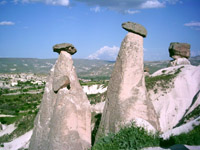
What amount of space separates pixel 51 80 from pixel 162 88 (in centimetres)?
984

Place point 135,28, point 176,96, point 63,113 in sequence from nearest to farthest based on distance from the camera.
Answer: point 63,113, point 135,28, point 176,96

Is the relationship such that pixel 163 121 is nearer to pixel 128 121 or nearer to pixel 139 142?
pixel 128 121

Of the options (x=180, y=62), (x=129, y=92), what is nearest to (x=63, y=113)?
(x=129, y=92)

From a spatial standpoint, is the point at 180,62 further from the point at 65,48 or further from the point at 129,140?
the point at 129,140

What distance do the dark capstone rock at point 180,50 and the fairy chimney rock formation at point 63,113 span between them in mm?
20124

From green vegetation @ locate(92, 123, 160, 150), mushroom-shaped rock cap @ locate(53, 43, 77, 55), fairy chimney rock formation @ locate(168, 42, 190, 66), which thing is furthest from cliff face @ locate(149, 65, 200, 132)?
fairy chimney rock formation @ locate(168, 42, 190, 66)

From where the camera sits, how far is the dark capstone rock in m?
25.6

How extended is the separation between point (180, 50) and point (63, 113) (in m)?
21.2

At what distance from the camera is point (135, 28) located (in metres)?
8.19

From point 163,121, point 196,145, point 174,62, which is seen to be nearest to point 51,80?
point 196,145

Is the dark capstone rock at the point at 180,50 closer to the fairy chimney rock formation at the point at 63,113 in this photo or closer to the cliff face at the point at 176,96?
the cliff face at the point at 176,96

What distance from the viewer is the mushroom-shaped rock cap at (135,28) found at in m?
8.20

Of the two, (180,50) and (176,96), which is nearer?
(176,96)

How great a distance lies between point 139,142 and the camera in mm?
6547
